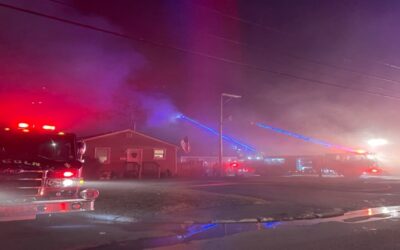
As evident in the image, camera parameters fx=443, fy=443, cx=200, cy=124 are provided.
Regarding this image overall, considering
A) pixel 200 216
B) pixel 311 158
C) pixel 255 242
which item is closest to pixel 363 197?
pixel 200 216

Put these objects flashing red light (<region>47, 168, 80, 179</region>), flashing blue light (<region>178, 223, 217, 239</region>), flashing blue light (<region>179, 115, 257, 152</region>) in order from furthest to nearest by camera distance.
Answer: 1. flashing blue light (<region>179, 115, 257, 152</region>)
2. flashing blue light (<region>178, 223, 217, 239</region>)
3. flashing red light (<region>47, 168, 80, 179</region>)

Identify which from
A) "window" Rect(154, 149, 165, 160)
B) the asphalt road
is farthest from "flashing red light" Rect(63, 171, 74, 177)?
"window" Rect(154, 149, 165, 160)

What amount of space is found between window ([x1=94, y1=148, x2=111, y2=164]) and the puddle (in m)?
23.4

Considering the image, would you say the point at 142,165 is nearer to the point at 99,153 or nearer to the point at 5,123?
the point at 99,153

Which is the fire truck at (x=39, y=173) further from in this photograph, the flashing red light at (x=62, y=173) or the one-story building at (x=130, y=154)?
the one-story building at (x=130, y=154)

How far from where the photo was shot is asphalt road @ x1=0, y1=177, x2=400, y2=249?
8156 millimetres

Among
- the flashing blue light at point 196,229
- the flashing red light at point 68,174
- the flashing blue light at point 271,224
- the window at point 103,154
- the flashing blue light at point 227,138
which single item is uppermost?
the flashing blue light at point 227,138

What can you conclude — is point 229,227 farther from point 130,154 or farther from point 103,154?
point 130,154

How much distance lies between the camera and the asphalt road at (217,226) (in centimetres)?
816

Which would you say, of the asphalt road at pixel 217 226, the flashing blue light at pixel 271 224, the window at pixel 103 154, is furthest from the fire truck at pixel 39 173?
the window at pixel 103 154

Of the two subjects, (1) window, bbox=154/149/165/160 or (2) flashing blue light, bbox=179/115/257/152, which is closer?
(1) window, bbox=154/149/165/160

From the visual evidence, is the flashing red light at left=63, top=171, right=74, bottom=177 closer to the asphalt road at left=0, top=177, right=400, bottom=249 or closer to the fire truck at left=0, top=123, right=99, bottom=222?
the fire truck at left=0, top=123, right=99, bottom=222

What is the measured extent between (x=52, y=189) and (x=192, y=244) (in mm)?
2937

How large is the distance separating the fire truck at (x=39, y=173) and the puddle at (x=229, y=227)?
1.28 metres
